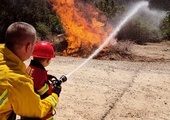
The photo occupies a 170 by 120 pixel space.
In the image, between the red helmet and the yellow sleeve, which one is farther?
the red helmet

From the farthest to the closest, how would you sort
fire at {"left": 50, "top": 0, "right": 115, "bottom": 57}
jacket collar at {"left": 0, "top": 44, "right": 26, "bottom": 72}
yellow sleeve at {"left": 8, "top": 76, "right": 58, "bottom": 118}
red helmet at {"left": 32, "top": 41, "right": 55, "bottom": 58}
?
fire at {"left": 50, "top": 0, "right": 115, "bottom": 57} → red helmet at {"left": 32, "top": 41, "right": 55, "bottom": 58} → jacket collar at {"left": 0, "top": 44, "right": 26, "bottom": 72} → yellow sleeve at {"left": 8, "top": 76, "right": 58, "bottom": 118}

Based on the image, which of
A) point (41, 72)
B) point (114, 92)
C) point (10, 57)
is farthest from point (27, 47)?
point (114, 92)

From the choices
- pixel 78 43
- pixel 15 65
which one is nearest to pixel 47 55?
pixel 15 65

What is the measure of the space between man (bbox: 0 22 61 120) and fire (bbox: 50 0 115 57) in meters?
11.3

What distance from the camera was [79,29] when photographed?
45.7 ft

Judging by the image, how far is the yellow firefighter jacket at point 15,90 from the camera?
6.30 ft

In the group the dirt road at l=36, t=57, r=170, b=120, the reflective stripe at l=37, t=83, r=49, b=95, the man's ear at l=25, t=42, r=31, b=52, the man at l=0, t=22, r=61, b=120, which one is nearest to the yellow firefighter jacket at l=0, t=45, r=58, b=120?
the man at l=0, t=22, r=61, b=120

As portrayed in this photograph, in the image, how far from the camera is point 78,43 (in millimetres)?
13664

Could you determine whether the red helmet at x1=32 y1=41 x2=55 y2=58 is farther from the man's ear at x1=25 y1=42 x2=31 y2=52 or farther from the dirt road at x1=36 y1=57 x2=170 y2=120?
the dirt road at x1=36 y1=57 x2=170 y2=120

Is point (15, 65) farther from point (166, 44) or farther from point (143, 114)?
point (166, 44)

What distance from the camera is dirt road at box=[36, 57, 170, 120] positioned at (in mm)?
6176

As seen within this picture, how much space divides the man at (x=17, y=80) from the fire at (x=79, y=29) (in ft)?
37.1

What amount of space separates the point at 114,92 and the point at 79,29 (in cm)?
669

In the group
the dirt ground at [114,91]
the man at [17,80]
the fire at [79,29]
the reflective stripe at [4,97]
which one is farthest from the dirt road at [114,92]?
the reflective stripe at [4,97]
